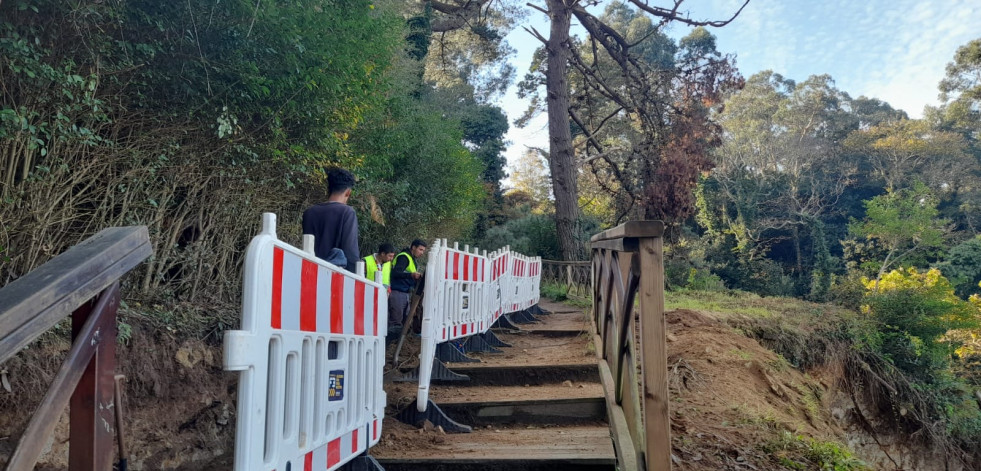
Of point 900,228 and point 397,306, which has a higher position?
point 900,228

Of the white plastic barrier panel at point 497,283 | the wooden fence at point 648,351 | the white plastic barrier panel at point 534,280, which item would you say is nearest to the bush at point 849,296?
the white plastic barrier panel at point 534,280

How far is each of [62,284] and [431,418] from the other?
338 centimetres

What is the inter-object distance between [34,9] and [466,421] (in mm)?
3678

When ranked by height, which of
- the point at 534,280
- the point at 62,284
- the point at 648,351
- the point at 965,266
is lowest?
the point at 648,351

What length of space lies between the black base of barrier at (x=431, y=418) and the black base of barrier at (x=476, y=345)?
211 cm

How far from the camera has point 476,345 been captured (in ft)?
21.8

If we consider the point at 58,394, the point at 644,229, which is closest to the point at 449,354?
the point at 644,229

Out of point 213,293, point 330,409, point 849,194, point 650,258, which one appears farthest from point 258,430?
point 849,194

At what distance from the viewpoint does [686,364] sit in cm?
558

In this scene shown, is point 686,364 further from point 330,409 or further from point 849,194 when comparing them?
point 849,194

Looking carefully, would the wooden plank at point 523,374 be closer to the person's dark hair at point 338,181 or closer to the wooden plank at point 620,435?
the wooden plank at point 620,435

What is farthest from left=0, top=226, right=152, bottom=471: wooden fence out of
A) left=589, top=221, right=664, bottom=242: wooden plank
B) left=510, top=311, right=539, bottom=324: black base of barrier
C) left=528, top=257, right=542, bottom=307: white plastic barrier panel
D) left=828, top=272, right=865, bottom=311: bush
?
left=828, top=272, right=865, bottom=311: bush

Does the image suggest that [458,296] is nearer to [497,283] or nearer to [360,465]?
[497,283]

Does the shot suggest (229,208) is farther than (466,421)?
Yes
